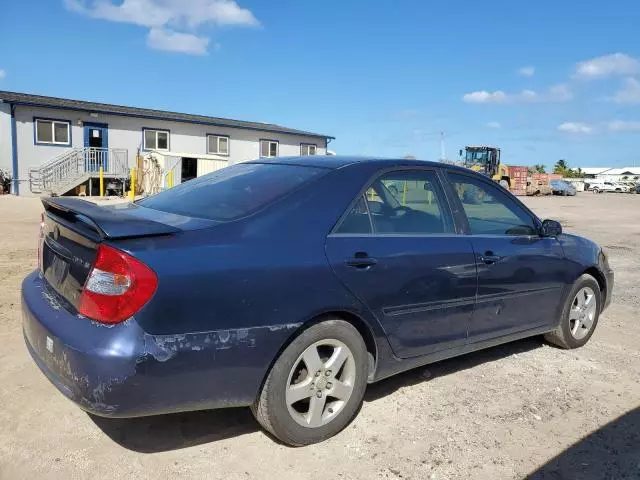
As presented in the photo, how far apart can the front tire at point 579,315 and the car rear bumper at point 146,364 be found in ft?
9.83

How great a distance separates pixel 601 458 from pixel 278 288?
205cm

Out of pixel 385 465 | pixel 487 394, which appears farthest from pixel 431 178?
pixel 385 465

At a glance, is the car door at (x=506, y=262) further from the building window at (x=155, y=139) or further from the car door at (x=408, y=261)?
the building window at (x=155, y=139)

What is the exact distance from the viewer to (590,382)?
410 centimetres

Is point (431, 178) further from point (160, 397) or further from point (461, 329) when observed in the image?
point (160, 397)

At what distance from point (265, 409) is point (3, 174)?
1001 inches

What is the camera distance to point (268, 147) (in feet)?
104

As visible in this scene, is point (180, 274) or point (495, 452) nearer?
point (180, 274)

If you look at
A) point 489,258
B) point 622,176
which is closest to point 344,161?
point 489,258

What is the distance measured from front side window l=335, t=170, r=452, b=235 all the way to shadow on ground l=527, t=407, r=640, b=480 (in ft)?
4.97

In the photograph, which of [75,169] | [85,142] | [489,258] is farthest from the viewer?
[85,142]

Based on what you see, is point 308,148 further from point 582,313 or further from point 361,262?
point 361,262

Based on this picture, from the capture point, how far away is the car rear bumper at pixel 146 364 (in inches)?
93.8

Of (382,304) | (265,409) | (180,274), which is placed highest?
(180,274)
